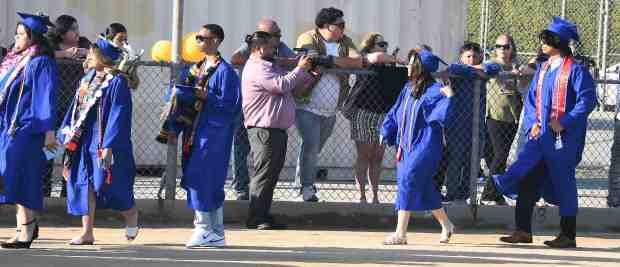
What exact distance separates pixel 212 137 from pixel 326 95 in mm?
2429

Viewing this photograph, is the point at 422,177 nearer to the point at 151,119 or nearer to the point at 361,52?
the point at 361,52

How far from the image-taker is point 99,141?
33.8 ft

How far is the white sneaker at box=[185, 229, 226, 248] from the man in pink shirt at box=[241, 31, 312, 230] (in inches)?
53.8

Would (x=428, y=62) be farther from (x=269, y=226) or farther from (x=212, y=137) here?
(x=269, y=226)

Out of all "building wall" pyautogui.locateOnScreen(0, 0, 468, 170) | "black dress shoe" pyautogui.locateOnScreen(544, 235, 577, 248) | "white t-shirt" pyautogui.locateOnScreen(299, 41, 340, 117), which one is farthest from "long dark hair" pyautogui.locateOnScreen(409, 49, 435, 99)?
"building wall" pyautogui.locateOnScreen(0, 0, 468, 170)

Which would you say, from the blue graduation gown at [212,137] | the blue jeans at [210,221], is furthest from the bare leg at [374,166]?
the blue graduation gown at [212,137]

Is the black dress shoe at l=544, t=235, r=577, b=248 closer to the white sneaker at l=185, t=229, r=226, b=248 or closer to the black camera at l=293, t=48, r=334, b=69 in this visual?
the black camera at l=293, t=48, r=334, b=69

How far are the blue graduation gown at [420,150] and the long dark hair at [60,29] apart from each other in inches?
126

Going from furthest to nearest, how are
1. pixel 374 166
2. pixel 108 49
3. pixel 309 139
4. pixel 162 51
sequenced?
pixel 162 51
pixel 374 166
pixel 309 139
pixel 108 49

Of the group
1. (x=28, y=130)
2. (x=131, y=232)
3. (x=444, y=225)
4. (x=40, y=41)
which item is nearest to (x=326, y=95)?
(x=444, y=225)

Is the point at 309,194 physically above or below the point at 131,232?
above

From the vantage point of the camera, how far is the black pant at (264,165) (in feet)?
38.8

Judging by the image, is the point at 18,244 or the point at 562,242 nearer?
the point at 18,244

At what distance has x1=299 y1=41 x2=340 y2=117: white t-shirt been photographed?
41.8ft
